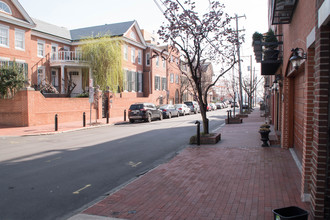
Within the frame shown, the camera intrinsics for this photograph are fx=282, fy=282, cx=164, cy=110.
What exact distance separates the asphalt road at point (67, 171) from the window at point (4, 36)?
15.2m

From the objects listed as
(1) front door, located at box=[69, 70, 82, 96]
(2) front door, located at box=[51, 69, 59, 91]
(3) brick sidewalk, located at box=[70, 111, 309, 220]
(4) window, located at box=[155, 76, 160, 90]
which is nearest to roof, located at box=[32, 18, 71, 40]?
(2) front door, located at box=[51, 69, 59, 91]

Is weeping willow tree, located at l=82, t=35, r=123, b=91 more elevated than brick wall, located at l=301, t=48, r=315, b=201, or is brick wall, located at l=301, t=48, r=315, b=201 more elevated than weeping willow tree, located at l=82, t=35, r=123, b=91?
weeping willow tree, located at l=82, t=35, r=123, b=91

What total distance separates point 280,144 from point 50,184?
8304 mm

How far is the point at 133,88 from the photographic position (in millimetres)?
36500

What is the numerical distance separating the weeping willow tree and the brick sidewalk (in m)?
21.4

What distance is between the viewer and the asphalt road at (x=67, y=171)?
514 cm

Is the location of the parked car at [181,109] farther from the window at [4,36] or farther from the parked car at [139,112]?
the window at [4,36]

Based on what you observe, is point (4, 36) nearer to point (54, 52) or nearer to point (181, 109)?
point (54, 52)

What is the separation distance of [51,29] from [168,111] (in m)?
16.5

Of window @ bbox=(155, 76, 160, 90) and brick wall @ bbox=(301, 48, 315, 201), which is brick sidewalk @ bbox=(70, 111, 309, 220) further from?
window @ bbox=(155, 76, 160, 90)

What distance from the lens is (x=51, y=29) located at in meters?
32.1

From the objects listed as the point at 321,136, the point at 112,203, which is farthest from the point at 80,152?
the point at 321,136

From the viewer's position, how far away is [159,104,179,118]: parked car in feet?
94.5

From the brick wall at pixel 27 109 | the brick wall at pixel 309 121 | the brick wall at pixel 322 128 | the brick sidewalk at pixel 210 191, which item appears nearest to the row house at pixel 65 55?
the brick wall at pixel 27 109
